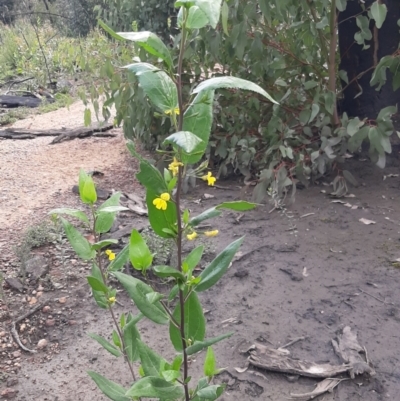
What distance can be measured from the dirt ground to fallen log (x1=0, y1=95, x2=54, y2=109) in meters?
4.41

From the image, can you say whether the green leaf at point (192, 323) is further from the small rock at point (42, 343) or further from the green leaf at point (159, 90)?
the small rock at point (42, 343)

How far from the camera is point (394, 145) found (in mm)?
3762

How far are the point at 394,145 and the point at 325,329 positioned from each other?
6.38ft

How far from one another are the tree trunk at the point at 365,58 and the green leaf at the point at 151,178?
2.70 m

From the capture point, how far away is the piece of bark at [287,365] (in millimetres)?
2007

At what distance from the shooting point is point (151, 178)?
3.77 feet

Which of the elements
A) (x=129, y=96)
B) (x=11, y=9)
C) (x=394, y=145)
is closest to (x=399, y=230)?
(x=394, y=145)

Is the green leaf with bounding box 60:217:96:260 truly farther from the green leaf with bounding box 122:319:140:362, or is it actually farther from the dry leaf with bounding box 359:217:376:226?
the dry leaf with bounding box 359:217:376:226

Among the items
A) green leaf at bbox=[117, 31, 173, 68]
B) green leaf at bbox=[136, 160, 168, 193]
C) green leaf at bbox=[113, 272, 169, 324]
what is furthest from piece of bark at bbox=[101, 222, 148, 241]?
green leaf at bbox=[117, 31, 173, 68]

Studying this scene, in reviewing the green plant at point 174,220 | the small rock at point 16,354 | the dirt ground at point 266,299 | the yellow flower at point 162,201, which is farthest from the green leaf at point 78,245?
the small rock at point 16,354

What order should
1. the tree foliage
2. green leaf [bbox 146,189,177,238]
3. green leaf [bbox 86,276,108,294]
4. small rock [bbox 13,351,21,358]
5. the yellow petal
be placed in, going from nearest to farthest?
the yellow petal, green leaf [bbox 146,189,177,238], green leaf [bbox 86,276,108,294], small rock [bbox 13,351,21,358], the tree foliage

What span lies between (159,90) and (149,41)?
114 mm

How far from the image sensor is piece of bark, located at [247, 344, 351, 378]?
2.01 meters

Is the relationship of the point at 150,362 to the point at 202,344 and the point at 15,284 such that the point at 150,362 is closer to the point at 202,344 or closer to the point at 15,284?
the point at 202,344
